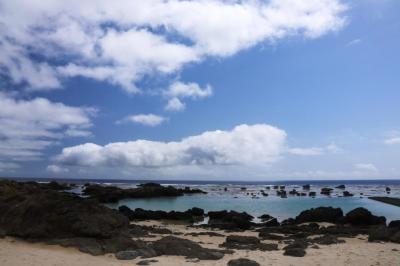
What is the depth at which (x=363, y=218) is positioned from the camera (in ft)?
116

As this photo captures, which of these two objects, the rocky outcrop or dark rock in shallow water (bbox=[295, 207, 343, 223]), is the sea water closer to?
dark rock in shallow water (bbox=[295, 207, 343, 223])

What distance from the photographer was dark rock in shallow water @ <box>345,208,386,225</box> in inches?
1367

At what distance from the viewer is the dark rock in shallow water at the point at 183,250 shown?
16984mm

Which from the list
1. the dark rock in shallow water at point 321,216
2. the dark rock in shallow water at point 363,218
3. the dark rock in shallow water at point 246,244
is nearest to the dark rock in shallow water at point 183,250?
the dark rock in shallow water at point 246,244

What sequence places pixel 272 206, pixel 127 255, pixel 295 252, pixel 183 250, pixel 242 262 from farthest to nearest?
1. pixel 272 206
2. pixel 295 252
3. pixel 183 250
4. pixel 127 255
5. pixel 242 262

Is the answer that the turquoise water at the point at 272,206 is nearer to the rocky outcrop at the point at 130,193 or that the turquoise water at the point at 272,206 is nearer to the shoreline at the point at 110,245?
the rocky outcrop at the point at 130,193

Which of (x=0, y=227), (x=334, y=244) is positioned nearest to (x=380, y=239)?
(x=334, y=244)

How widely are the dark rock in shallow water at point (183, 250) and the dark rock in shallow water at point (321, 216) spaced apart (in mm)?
21543

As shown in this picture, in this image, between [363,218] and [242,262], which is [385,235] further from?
[363,218]

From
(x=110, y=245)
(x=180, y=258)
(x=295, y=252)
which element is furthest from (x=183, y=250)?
(x=295, y=252)

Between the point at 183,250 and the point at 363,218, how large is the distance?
22681 mm

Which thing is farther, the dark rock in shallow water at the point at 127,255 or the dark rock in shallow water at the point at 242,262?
the dark rock in shallow water at the point at 127,255

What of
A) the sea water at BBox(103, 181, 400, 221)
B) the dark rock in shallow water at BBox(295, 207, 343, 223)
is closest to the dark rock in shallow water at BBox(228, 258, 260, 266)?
the dark rock in shallow water at BBox(295, 207, 343, 223)

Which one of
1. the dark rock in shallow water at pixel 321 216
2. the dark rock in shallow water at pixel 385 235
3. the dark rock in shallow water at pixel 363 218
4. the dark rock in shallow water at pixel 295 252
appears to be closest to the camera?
the dark rock in shallow water at pixel 295 252
